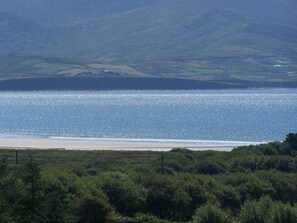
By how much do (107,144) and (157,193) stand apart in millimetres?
64273

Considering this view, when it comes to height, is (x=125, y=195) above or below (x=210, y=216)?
above

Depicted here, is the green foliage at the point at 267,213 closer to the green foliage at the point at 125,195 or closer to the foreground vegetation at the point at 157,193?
the foreground vegetation at the point at 157,193

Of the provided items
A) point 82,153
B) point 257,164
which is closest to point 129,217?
point 257,164

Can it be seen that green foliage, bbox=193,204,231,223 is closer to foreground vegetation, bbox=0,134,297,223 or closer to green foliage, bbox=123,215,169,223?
foreground vegetation, bbox=0,134,297,223

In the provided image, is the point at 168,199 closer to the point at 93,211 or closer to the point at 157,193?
the point at 157,193

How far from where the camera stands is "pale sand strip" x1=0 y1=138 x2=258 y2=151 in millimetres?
116438

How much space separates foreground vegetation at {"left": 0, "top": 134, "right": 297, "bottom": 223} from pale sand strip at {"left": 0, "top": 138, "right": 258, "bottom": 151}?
36.1 meters

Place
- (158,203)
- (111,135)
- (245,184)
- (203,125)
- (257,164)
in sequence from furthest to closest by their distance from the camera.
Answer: (203,125)
(111,135)
(257,164)
(245,184)
(158,203)

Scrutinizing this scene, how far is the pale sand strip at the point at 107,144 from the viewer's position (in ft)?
382

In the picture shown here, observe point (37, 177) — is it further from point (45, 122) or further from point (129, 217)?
point (45, 122)

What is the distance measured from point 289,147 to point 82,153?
2516 centimetres

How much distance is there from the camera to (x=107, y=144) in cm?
12269

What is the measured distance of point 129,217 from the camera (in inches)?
2173

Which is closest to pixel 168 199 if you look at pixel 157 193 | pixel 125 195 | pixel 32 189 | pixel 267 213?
pixel 157 193
